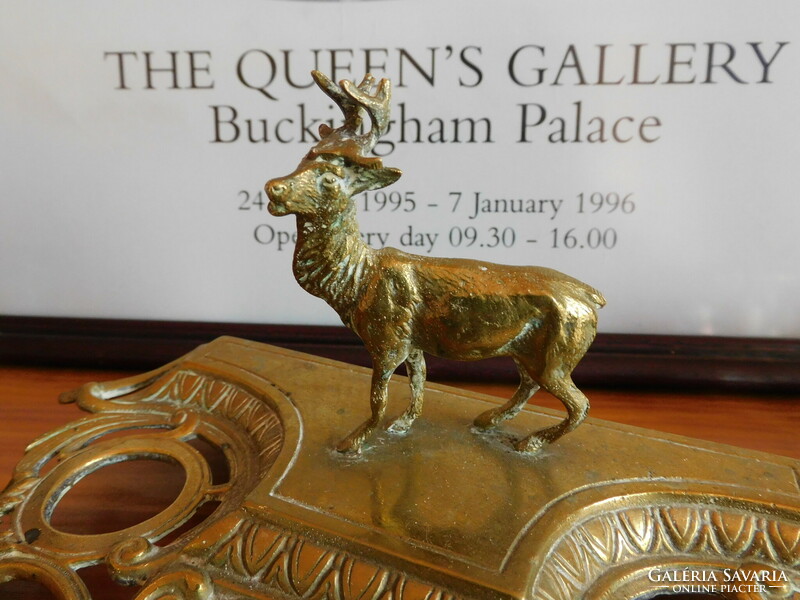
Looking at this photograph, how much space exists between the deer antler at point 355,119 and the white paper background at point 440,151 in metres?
0.44

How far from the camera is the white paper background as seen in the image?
3.10 ft

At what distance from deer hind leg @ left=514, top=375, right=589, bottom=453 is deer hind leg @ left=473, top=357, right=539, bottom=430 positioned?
0.11 ft

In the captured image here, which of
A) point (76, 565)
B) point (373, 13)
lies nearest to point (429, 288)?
point (76, 565)

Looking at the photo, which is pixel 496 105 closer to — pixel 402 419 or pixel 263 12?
pixel 263 12

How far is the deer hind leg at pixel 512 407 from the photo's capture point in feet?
2.16

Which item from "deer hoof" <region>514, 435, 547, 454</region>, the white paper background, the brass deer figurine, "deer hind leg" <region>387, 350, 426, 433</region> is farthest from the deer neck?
the white paper background

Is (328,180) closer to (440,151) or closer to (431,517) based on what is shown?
(431,517)

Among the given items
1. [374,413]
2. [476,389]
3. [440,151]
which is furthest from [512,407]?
[440,151]

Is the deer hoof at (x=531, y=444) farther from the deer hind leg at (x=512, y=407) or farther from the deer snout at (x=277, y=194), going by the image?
the deer snout at (x=277, y=194)

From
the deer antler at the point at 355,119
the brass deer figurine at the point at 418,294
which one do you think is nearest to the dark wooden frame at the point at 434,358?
the brass deer figurine at the point at 418,294

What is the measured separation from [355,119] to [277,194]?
0.35 feet

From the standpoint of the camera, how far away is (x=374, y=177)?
557 mm

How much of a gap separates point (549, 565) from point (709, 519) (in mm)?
178

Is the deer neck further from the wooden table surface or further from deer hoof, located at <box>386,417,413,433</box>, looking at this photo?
the wooden table surface
